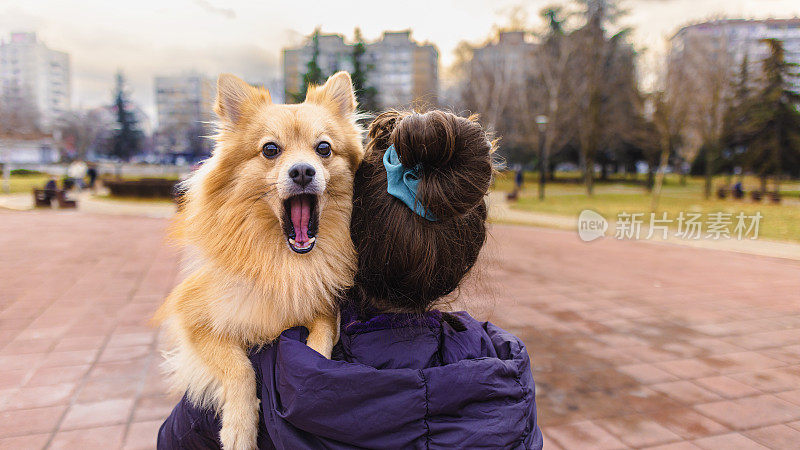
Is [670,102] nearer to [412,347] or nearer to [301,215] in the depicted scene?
[301,215]

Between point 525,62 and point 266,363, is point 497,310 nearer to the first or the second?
point 266,363

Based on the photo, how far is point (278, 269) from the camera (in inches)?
56.7

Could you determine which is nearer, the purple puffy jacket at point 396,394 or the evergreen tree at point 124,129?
the purple puffy jacket at point 396,394

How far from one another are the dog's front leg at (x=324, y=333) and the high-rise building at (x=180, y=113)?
5339 centimetres

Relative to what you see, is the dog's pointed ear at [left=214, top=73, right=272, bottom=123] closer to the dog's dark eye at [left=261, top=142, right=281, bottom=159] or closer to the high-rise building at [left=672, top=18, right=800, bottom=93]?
the dog's dark eye at [left=261, top=142, right=281, bottom=159]

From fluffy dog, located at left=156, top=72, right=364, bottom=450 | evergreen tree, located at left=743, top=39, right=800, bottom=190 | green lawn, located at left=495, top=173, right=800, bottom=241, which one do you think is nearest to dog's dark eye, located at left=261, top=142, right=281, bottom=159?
fluffy dog, located at left=156, top=72, right=364, bottom=450

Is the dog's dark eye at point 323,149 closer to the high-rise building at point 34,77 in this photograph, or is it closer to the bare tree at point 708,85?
the bare tree at point 708,85

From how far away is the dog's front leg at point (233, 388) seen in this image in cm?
147

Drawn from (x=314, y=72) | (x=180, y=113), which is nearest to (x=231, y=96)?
(x=314, y=72)

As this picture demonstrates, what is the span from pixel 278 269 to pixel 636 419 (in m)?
3.54

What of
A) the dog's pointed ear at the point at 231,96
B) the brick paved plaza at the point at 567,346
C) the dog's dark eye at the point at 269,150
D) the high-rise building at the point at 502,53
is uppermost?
the high-rise building at the point at 502,53

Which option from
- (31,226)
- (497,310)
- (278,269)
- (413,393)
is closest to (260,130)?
(278,269)

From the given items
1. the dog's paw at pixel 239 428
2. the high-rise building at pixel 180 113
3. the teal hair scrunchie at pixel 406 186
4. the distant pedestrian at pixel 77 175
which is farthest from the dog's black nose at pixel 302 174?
Result: the high-rise building at pixel 180 113

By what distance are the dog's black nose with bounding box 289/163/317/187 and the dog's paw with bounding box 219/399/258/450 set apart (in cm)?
74
